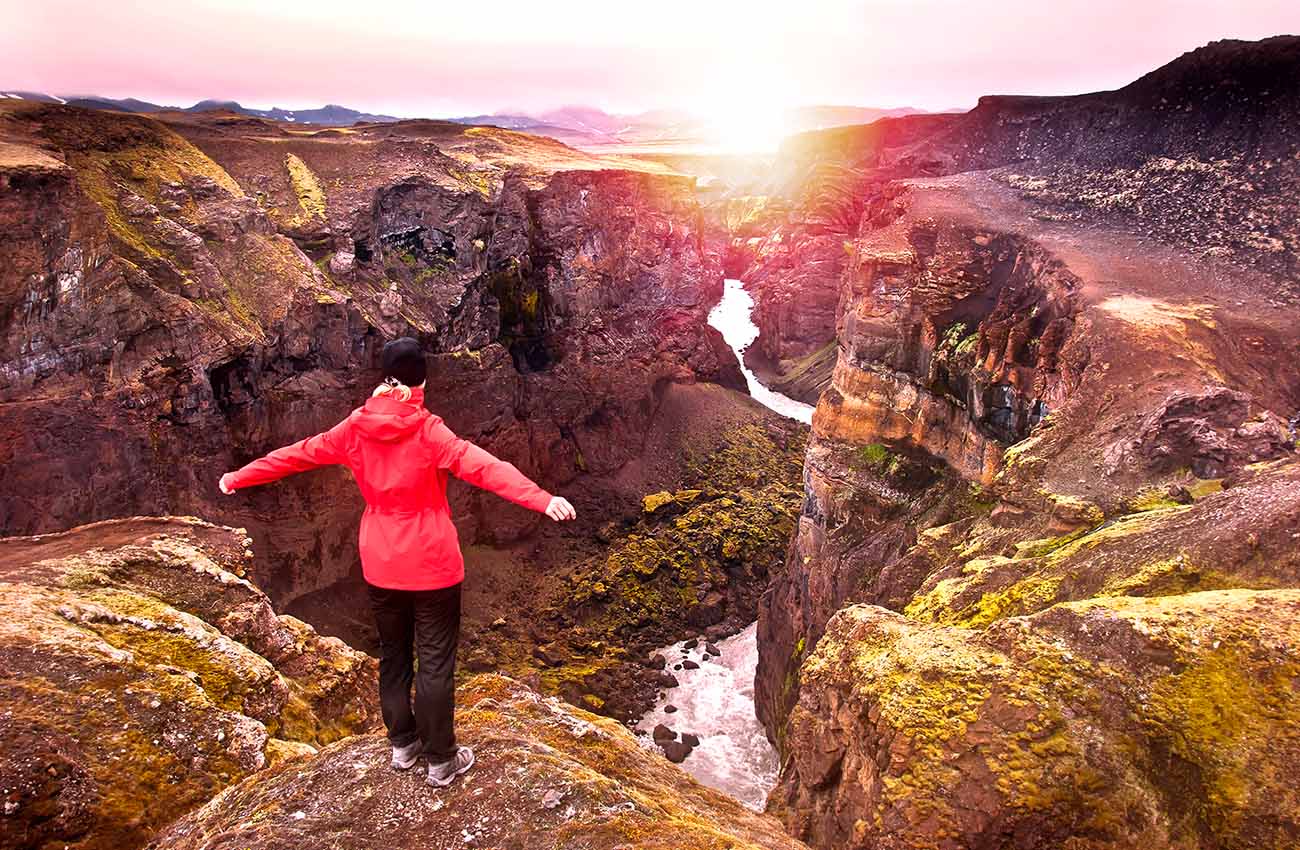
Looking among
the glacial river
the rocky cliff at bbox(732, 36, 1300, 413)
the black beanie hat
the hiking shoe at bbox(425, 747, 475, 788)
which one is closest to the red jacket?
the black beanie hat

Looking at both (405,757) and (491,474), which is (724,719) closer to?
(405,757)

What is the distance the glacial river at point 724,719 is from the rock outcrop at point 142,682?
1885 cm

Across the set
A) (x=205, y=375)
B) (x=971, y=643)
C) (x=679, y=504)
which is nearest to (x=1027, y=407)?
(x=971, y=643)

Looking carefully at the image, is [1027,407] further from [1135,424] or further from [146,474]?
[146,474]

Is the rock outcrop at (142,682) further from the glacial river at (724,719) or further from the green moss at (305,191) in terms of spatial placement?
the green moss at (305,191)

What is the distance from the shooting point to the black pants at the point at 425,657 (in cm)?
853

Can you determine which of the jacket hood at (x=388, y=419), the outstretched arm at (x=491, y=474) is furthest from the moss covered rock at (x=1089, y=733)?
Result: the jacket hood at (x=388, y=419)

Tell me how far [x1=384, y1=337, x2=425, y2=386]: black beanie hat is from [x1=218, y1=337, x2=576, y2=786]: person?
11 millimetres

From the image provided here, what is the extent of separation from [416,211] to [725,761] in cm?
3715

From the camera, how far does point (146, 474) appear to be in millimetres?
35750

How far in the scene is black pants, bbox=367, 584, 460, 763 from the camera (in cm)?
853

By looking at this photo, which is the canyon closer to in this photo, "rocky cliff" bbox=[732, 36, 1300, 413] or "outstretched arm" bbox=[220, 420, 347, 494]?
"rocky cliff" bbox=[732, 36, 1300, 413]

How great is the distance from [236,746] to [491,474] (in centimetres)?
667

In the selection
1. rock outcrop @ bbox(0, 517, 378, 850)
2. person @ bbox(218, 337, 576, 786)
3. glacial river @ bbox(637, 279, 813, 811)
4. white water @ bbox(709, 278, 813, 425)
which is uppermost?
person @ bbox(218, 337, 576, 786)
